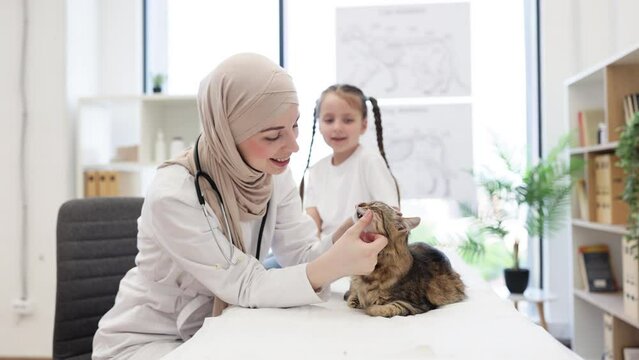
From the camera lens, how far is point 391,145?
4387mm

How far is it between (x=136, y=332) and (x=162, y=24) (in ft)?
12.7

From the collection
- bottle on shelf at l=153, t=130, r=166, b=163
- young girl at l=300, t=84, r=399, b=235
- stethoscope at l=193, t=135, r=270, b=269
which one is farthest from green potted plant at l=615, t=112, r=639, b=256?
bottle on shelf at l=153, t=130, r=166, b=163

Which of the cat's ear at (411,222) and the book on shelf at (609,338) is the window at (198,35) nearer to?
the book on shelf at (609,338)

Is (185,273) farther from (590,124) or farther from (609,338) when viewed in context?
(590,124)

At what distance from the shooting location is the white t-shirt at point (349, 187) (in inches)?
99.5

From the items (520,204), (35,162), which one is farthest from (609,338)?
(35,162)

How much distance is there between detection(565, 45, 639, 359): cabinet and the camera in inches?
123

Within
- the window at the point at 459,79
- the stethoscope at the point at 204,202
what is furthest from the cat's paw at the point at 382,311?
the window at the point at 459,79

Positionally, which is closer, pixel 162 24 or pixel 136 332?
pixel 136 332

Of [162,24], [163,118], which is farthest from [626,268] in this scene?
[162,24]

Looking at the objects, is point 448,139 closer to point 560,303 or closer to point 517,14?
point 517,14

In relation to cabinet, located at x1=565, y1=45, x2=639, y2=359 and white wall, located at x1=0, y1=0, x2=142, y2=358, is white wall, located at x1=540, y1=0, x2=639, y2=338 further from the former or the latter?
white wall, located at x1=0, y1=0, x2=142, y2=358

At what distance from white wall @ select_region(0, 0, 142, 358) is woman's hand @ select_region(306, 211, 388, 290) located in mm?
3411

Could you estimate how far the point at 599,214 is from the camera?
3447 millimetres
